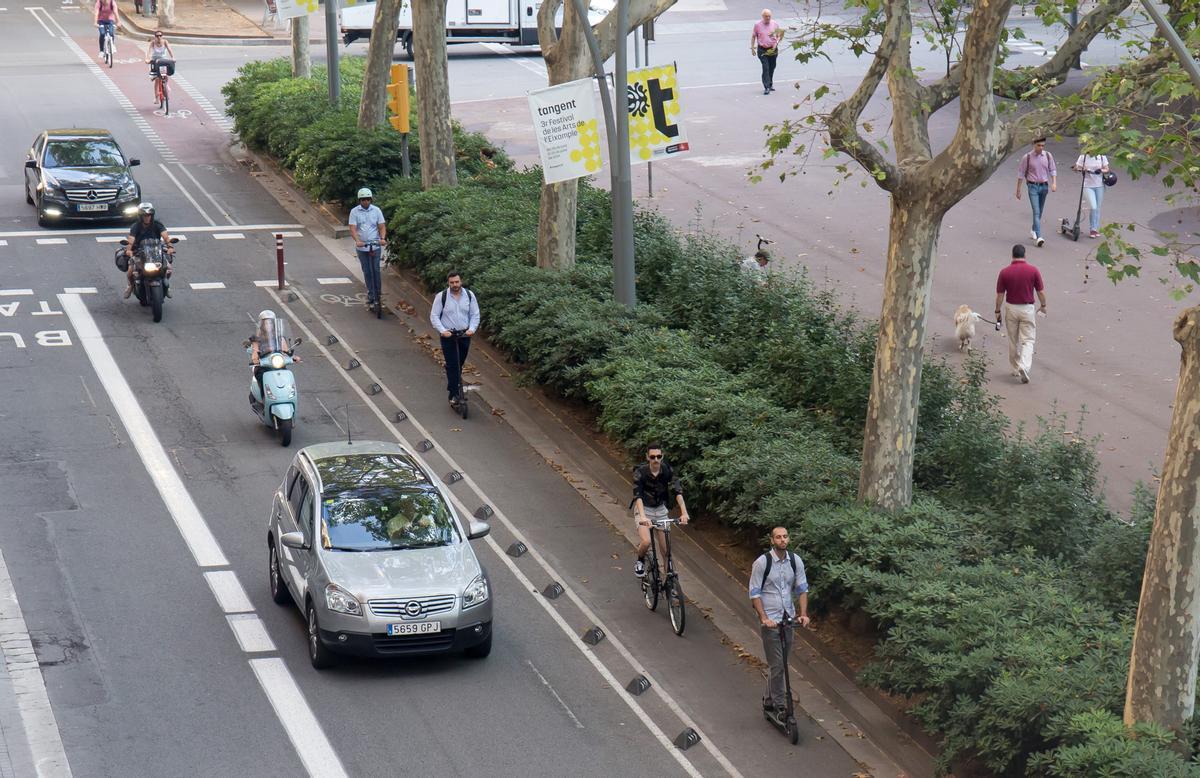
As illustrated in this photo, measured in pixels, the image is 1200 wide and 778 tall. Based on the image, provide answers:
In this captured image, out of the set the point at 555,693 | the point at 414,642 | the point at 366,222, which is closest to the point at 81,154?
the point at 366,222

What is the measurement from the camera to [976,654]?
11.7 m

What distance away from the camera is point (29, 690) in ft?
42.6

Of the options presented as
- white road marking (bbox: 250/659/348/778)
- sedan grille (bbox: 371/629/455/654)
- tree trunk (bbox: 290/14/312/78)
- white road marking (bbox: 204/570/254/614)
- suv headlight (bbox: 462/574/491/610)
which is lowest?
white road marking (bbox: 250/659/348/778)

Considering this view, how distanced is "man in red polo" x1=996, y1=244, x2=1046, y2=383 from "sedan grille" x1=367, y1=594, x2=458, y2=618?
417 inches

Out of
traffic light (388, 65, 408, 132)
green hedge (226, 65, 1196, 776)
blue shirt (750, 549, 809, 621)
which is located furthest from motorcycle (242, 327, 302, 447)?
traffic light (388, 65, 408, 132)

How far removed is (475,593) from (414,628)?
0.64 m

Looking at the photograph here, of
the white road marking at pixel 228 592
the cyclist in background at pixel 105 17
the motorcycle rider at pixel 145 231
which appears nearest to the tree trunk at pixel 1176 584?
the white road marking at pixel 228 592

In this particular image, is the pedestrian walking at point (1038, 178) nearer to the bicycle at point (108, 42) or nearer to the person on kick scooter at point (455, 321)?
the person on kick scooter at point (455, 321)

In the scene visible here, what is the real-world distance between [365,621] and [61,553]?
14.3 ft

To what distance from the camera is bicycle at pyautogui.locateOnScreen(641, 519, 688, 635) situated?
48.3 feet

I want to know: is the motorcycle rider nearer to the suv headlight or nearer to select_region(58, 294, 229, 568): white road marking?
select_region(58, 294, 229, 568): white road marking

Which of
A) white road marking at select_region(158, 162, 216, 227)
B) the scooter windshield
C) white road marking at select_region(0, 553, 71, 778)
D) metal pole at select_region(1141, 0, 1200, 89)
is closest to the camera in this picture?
metal pole at select_region(1141, 0, 1200, 89)

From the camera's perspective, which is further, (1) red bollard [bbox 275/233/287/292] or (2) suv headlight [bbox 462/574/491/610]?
(1) red bollard [bbox 275/233/287/292]

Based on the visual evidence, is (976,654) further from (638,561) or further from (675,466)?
(675,466)
